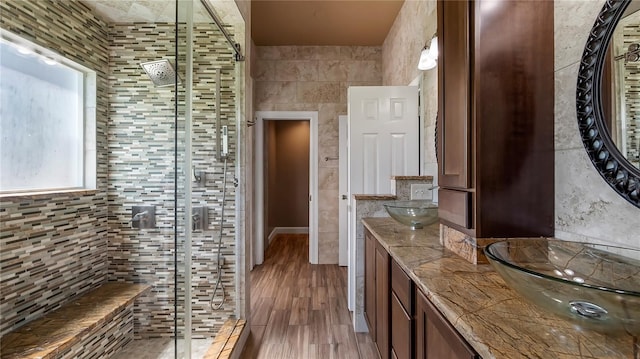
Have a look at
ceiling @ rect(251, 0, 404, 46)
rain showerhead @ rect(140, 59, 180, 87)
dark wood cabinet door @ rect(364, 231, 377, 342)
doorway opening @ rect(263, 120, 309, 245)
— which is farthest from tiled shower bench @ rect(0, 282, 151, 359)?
doorway opening @ rect(263, 120, 309, 245)

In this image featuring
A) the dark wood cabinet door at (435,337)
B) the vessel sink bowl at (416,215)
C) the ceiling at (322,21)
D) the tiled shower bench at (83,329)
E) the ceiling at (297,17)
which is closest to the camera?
the dark wood cabinet door at (435,337)

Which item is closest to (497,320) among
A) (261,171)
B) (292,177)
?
(261,171)

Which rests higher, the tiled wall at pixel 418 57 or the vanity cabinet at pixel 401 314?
the tiled wall at pixel 418 57

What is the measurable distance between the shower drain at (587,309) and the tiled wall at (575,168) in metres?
0.44

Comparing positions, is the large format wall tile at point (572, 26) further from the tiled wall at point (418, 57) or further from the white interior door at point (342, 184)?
the white interior door at point (342, 184)

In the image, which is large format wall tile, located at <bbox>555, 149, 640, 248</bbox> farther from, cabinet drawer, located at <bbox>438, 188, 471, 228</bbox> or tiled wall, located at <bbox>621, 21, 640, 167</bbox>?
cabinet drawer, located at <bbox>438, 188, 471, 228</bbox>

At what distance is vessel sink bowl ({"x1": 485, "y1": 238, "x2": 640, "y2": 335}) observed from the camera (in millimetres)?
537

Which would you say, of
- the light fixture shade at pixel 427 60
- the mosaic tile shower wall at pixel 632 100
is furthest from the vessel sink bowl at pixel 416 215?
the light fixture shade at pixel 427 60

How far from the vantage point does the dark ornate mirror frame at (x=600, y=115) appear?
826 mm

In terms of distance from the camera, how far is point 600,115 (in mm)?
916

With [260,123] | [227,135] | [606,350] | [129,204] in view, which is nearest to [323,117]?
[260,123]

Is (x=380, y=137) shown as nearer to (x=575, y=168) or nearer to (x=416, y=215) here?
(x=416, y=215)

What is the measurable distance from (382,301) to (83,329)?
168 cm

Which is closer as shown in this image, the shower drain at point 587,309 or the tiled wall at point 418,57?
the shower drain at point 587,309
